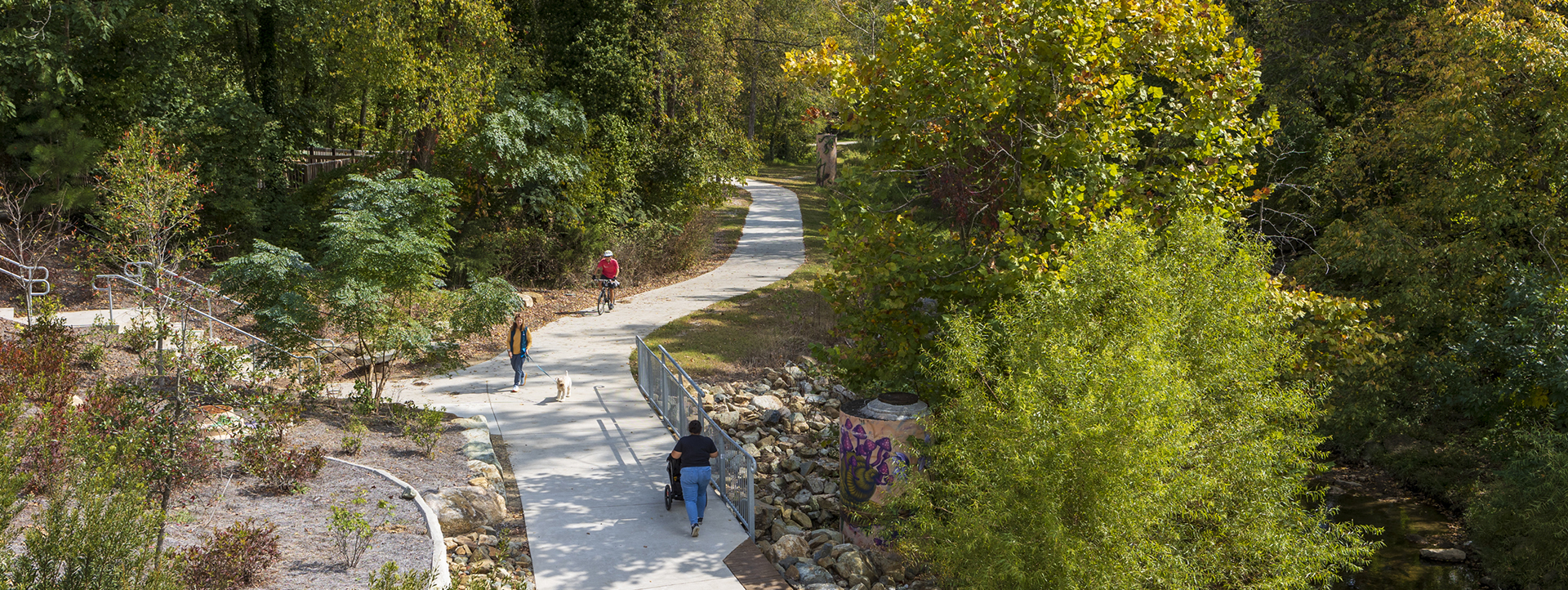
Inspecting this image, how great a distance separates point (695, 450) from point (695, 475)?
10.0 inches

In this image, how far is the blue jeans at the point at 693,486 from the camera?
31.9 ft

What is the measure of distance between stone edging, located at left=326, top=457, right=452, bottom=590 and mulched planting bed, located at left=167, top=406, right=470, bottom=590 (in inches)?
2.4

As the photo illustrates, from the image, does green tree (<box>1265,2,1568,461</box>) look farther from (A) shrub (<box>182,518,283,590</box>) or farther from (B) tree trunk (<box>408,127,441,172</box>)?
(B) tree trunk (<box>408,127,441,172</box>)

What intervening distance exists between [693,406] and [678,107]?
48.7 ft

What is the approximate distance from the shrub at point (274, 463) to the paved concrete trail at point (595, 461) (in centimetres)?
223

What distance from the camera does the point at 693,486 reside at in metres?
9.73

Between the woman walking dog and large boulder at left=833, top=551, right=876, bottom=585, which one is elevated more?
the woman walking dog

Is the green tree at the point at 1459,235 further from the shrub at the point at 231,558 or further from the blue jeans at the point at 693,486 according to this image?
the shrub at the point at 231,558

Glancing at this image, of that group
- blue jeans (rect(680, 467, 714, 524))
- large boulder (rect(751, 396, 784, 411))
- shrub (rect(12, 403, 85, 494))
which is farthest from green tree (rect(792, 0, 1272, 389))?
shrub (rect(12, 403, 85, 494))

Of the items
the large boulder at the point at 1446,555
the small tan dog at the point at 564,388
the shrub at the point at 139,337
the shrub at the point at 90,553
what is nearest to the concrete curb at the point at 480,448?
the small tan dog at the point at 564,388

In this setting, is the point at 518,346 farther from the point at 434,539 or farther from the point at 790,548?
the point at 790,548

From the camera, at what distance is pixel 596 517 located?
1009 centimetres

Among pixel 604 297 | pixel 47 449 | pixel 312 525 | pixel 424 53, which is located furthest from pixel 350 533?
pixel 424 53

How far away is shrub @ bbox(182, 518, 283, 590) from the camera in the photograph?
21.9 ft
